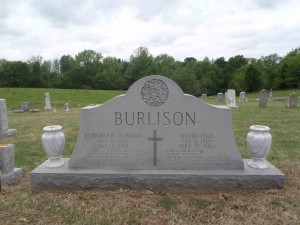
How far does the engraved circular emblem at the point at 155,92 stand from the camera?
15.2ft

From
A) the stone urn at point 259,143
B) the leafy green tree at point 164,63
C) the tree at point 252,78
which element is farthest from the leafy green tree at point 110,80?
the stone urn at point 259,143

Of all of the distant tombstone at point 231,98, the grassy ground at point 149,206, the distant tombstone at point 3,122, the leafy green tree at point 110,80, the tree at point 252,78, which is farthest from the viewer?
the leafy green tree at point 110,80

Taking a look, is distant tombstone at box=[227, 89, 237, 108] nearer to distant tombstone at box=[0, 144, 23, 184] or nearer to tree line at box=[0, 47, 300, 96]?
distant tombstone at box=[0, 144, 23, 184]

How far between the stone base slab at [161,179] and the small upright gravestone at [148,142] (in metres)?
0.02

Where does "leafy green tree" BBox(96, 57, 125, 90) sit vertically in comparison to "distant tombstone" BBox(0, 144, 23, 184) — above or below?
above

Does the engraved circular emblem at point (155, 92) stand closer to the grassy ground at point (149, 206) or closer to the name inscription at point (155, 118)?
the name inscription at point (155, 118)

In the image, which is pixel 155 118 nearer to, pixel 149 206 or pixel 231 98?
pixel 149 206

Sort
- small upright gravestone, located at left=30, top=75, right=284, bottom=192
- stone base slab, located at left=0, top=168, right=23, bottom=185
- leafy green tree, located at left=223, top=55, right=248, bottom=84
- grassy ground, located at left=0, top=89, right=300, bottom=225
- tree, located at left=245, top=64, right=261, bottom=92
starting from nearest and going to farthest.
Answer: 1. grassy ground, located at left=0, top=89, right=300, bottom=225
2. small upright gravestone, located at left=30, top=75, right=284, bottom=192
3. stone base slab, located at left=0, top=168, right=23, bottom=185
4. tree, located at left=245, top=64, right=261, bottom=92
5. leafy green tree, located at left=223, top=55, right=248, bottom=84

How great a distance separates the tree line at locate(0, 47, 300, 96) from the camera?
2099 inches

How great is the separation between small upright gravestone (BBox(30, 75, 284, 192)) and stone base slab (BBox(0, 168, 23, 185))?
0.70 meters

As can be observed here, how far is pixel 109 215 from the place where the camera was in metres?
3.70

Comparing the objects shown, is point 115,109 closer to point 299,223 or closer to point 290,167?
point 299,223

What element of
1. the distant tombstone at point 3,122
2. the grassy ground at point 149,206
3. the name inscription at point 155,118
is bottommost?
the grassy ground at point 149,206

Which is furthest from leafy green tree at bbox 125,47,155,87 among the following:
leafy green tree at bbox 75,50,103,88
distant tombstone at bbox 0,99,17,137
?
distant tombstone at bbox 0,99,17,137
